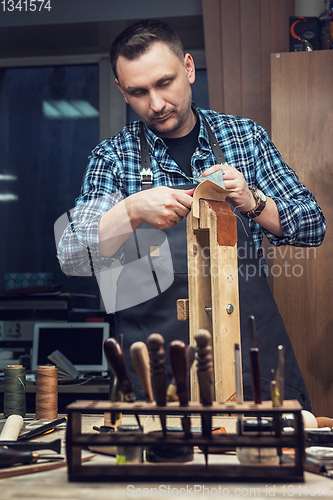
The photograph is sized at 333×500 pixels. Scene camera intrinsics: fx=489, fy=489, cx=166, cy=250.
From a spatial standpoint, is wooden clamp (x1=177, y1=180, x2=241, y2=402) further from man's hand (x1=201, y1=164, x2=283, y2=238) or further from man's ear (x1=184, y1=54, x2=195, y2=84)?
man's ear (x1=184, y1=54, x2=195, y2=84)

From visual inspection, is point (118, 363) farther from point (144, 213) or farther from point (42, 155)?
point (42, 155)

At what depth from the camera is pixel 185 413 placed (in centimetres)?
75

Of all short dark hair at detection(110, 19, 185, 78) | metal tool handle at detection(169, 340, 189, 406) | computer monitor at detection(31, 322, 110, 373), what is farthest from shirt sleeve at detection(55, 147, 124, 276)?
computer monitor at detection(31, 322, 110, 373)

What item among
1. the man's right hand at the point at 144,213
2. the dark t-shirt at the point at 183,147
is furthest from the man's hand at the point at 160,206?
the dark t-shirt at the point at 183,147

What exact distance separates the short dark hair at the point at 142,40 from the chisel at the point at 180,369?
997 mm

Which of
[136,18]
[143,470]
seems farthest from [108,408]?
[136,18]

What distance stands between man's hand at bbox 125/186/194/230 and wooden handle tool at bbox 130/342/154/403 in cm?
50

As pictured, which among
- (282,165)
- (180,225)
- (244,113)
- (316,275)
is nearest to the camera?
(180,225)

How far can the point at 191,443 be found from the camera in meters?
0.73

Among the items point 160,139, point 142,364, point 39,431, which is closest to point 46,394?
point 39,431

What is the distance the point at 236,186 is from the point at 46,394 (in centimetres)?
73

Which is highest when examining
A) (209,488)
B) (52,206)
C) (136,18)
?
(136,18)

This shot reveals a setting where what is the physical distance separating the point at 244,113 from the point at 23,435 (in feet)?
6.87

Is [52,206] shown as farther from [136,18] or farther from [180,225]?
[180,225]
